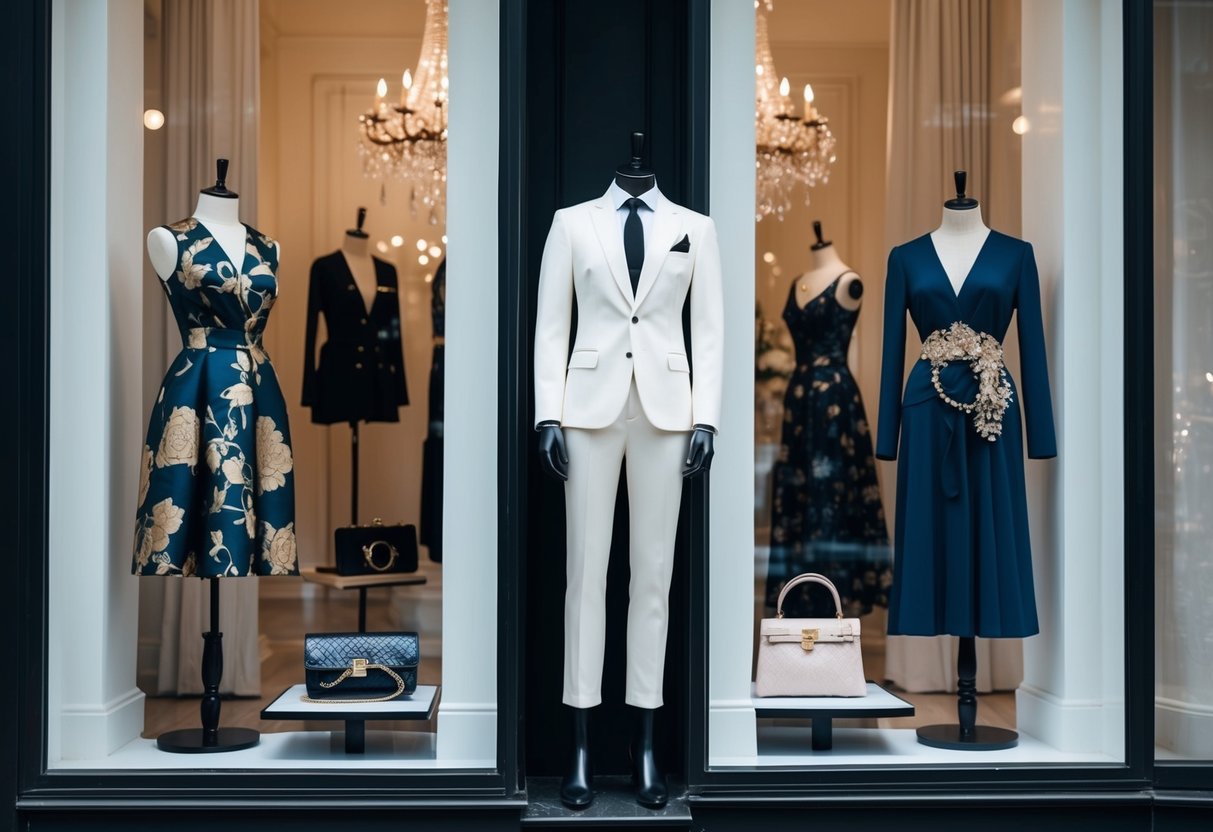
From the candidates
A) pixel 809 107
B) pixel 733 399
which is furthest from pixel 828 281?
pixel 733 399

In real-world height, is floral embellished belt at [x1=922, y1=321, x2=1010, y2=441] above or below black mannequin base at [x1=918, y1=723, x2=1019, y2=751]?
above

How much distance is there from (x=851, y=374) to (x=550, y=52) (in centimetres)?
193

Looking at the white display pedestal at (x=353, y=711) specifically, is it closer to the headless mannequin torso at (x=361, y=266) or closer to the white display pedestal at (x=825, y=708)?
the white display pedestal at (x=825, y=708)

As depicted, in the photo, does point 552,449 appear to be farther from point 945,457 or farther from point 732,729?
point 945,457

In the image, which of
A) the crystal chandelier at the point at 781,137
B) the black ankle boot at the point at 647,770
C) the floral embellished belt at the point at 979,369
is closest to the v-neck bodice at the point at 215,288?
the black ankle boot at the point at 647,770

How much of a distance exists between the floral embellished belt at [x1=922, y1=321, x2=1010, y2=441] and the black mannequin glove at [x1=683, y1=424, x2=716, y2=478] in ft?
2.71

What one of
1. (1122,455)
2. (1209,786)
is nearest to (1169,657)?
(1209,786)

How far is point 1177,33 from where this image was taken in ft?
11.6

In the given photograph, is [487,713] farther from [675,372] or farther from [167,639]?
[167,639]

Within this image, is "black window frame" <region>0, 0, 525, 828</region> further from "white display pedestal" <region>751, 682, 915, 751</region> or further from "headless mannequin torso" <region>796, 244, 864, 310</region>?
"headless mannequin torso" <region>796, 244, 864, 310</region>

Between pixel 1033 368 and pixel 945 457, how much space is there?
0.35m

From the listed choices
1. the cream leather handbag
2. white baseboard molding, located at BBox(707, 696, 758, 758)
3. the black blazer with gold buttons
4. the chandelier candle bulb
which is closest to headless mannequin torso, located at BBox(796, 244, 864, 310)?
the chandelier candle bulb

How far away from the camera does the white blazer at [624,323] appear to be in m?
3.28

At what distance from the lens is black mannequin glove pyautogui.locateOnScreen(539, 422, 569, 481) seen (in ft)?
10.6
